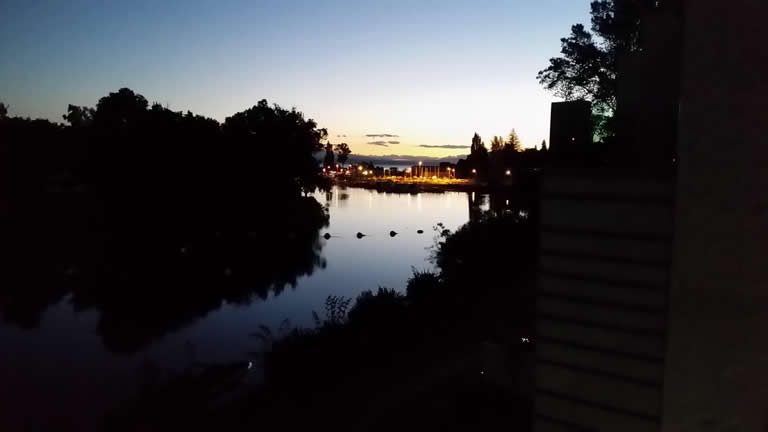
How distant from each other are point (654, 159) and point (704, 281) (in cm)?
75

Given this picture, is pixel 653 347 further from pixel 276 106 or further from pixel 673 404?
pixel 276 106

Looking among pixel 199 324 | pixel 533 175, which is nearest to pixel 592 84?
pixel 533 175

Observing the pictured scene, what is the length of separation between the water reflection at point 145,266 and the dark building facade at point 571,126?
56.2ft

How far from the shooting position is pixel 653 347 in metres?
2.53

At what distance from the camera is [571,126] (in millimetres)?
3008

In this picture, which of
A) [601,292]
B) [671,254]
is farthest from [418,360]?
[671,254]

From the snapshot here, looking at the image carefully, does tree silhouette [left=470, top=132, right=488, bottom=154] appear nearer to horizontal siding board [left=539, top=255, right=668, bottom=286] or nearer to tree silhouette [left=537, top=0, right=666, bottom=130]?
tree silhouette [left=537, top=0, right=666, bottom=130]

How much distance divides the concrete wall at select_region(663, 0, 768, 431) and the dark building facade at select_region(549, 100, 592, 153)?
641mm

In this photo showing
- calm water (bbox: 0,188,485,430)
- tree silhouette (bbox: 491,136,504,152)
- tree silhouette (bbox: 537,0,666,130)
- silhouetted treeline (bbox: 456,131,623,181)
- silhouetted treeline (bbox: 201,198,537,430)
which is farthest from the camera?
tree silhouette (bbox: 491,136,504,152)

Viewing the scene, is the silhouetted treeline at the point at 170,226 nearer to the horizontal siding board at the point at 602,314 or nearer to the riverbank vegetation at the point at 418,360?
the riverbank vegetation at the point at 418,360

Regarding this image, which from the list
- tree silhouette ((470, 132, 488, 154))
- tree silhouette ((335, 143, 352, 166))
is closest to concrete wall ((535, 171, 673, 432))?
tree silhouette ((470, 132, 488, 154))

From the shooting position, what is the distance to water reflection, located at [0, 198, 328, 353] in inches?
807

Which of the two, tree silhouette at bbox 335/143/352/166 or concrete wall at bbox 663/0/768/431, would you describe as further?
tree silhouette at bbox 335/143/352/166

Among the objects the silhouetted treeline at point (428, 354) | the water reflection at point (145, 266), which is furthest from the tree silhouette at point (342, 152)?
the silhouetted treeline at point (428, 354)
